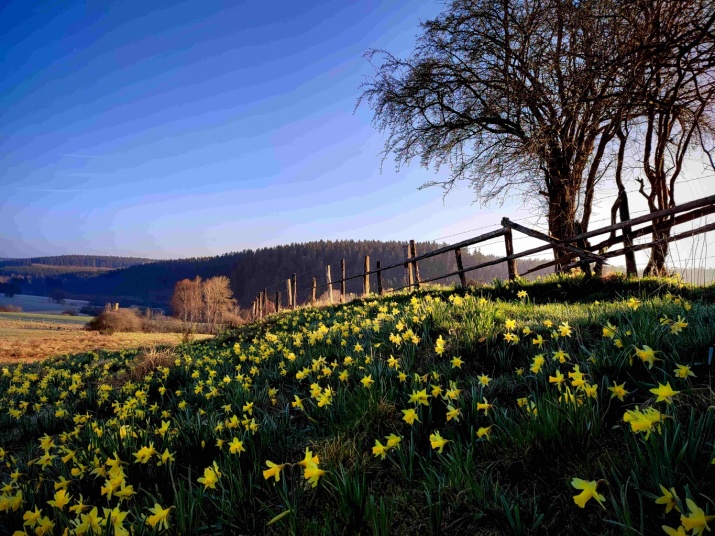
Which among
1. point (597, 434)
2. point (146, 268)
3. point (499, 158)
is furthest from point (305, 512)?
point (146, 268)

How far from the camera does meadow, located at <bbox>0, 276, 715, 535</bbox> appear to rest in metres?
1.55

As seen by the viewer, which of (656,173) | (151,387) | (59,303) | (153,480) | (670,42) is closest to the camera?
(153,480)

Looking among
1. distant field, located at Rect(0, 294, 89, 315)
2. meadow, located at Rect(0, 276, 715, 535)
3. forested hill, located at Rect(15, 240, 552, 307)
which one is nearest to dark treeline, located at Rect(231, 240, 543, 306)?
forested hill, located at Rect(15, 240, 552, 307)

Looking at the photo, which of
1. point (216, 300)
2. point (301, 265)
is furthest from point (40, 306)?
point (216, 300)

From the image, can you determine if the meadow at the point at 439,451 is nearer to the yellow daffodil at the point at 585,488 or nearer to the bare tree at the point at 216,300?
the yellow daffodil at the point at 585,488

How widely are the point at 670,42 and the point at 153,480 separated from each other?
9.29 m

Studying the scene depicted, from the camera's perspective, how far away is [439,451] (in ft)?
6.32

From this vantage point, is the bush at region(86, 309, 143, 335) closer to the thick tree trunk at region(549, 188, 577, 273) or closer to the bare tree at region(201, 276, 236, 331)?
the thick tree trunk at region(549, 188, 577, 273)

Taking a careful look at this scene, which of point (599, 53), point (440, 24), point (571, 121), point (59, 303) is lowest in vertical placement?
point (59, 303)

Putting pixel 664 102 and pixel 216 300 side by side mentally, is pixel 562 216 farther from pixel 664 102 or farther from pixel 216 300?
pixel 216 300

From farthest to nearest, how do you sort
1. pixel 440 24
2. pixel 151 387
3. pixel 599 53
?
pixel 440 24
pixel 599 53
pixel 151 387

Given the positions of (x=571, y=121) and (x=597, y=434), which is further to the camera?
(x=571, y=121)

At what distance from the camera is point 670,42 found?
21.6 ft

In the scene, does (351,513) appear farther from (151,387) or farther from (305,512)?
(151,387)
